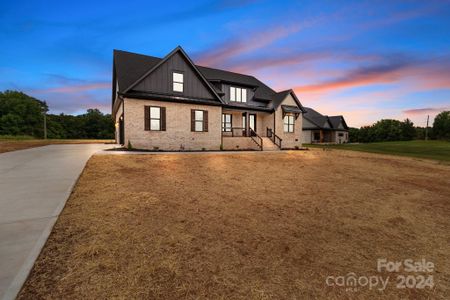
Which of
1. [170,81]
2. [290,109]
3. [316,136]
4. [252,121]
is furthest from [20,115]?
[316,136]

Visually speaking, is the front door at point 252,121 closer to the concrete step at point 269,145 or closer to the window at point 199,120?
the concrete step at point 269,145

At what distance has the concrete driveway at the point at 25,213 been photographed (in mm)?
3091

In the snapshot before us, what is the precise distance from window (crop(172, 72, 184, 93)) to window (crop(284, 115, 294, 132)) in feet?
45.0

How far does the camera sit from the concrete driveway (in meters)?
3.09

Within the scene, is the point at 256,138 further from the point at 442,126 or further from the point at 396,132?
the point at 442,126

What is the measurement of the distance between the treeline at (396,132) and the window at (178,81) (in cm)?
7668

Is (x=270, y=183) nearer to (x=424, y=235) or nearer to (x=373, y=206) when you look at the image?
(x=373, y=206)

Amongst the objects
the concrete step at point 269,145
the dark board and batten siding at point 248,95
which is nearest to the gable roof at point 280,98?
the dark board and batten siding at point 248,95

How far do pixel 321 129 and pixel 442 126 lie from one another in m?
65.0

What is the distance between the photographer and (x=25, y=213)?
486 cm

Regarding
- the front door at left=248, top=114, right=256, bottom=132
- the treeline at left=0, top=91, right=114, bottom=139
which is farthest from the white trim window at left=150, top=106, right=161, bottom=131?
the treeline at left=0, top=91, right=114, bottom=139

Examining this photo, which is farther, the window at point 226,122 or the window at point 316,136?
the window at point 316,136

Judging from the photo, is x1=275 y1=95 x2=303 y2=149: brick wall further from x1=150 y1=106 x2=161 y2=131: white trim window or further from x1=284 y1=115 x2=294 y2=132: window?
x1=150 y1=106 x2=161 y2=131: white trim window

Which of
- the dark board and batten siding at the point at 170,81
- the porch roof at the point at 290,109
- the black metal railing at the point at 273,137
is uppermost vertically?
the dark board and batten siding at the point at 170,81
